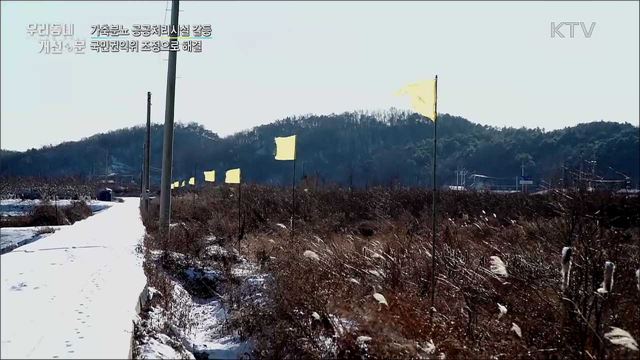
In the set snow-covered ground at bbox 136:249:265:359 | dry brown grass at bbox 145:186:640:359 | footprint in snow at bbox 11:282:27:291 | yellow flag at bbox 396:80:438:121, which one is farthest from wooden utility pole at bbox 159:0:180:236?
footprint in snow at bbox 11:282:27:291

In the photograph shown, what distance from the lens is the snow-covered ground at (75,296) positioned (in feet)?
13.0

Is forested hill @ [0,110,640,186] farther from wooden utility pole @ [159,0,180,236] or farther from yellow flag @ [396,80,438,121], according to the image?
yellow flag @ [396,80,438,121]

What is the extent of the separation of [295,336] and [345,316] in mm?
590

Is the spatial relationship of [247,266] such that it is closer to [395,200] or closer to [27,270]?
[27,270]

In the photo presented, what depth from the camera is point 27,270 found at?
6.33 meters

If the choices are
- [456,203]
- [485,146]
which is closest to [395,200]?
[456,203]

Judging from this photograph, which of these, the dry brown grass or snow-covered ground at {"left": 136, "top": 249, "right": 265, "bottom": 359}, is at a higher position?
the dry brown grass

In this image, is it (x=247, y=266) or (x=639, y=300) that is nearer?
(x=639, y=300)

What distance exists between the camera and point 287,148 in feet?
49.0

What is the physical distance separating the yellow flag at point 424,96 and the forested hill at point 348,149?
11236 cm

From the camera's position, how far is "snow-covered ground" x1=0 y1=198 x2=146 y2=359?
3973mm

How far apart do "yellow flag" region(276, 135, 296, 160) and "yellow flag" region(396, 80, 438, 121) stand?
19.3ft

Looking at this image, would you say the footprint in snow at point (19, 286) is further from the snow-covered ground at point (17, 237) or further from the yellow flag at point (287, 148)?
the yellow flag at point (287, 148)

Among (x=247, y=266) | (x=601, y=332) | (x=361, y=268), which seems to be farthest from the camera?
(x=247, y=266)
